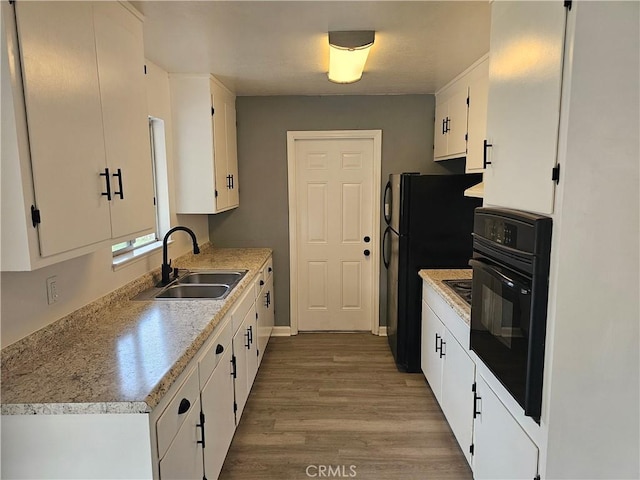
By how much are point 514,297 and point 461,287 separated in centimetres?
120

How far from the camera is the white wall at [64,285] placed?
5.09ft

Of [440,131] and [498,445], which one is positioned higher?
[440,131]

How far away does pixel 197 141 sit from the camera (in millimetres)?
3326

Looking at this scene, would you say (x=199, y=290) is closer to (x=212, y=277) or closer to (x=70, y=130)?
(x=212, y=277)

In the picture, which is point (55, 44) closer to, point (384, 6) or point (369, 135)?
point (384, 6)

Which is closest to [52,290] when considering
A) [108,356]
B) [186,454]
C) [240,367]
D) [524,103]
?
[108,356]

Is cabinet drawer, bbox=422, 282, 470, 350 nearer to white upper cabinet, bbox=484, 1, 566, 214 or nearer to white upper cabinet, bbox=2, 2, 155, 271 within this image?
white upper cabinet, bbox=484, 1, 566, 214

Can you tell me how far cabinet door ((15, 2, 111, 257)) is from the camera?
1301mm

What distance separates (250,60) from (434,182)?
63.3 inches

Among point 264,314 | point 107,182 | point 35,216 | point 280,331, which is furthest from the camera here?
point 280,331

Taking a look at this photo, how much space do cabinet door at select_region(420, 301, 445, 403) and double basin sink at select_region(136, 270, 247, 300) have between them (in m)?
1.39

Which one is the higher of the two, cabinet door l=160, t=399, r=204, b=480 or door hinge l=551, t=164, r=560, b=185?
door hinge l=551, t=164, r=560, b=185

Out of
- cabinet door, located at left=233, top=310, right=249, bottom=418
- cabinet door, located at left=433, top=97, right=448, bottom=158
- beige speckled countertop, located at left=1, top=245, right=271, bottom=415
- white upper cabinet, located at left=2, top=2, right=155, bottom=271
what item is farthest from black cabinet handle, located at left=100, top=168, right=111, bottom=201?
cabinet door, located at left=433, top=97, right=448, bottom=158

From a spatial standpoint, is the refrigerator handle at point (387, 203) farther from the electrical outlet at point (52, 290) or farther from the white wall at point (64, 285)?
the electrical outlet at point (52, 290)
